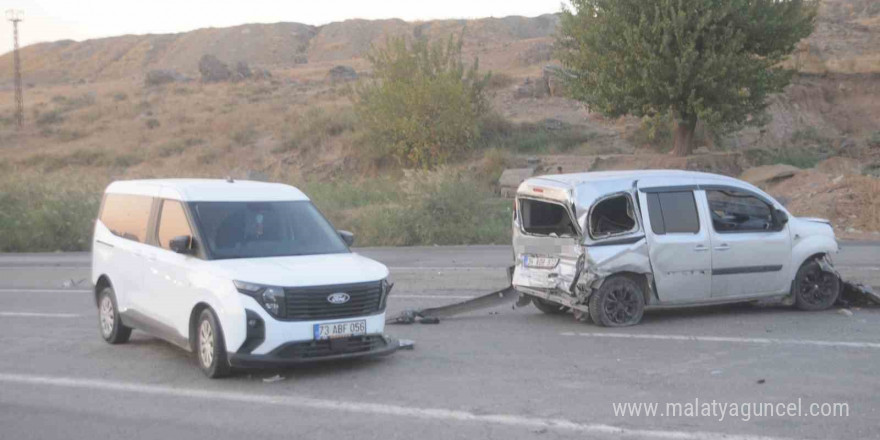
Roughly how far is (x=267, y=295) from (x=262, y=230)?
4.68ft

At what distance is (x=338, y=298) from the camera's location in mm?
8484

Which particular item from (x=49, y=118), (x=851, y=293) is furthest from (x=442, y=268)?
(x=49, y=118)

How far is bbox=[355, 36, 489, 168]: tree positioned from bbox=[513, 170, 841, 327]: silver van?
81.4ft

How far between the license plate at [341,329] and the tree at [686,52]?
21.6 metres

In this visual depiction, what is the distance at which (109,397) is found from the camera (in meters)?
8.07

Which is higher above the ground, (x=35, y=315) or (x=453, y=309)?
(x=453, y=309)

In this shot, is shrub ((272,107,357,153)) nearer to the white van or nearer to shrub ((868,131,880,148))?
shrub ((868,131,880,148))

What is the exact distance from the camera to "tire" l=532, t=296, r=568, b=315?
38.5 ft

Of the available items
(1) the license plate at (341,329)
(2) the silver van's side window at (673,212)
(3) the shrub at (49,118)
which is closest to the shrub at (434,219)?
(2) the silver van's side window at (673,212)

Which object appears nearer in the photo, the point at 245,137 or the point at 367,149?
the point at 367,149

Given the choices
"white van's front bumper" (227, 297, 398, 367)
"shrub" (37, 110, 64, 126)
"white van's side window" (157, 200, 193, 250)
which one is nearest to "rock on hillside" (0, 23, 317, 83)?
"shrub" (37, 110, 64, 126)

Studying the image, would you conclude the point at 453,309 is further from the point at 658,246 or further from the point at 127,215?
the point at 127,215

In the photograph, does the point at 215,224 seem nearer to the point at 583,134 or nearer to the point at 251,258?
the point at 251,258

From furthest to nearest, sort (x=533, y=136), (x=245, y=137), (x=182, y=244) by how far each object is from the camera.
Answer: (x=245, y=137) → (x=533, y=136) → (x=182, y=244)
